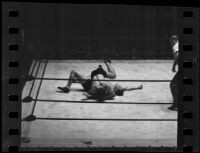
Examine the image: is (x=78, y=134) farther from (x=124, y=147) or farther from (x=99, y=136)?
(x=124, y=147)

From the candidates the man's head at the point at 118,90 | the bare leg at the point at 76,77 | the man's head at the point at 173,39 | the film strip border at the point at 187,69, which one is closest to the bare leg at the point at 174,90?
the man's head at the point at 118,90

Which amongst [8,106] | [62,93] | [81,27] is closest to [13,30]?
[8,106]

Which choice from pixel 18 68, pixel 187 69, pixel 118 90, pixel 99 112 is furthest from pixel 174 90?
pixel 18 68

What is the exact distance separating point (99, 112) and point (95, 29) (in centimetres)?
128

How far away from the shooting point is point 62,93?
14.8 ft

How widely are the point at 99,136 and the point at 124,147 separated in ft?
0.95

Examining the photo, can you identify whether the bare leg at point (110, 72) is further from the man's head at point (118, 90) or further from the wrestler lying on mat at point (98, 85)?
the man's head at point (118, 90)

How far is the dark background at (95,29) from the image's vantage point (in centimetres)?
348

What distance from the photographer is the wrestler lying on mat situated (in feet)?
14.3

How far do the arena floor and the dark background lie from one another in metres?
0.32

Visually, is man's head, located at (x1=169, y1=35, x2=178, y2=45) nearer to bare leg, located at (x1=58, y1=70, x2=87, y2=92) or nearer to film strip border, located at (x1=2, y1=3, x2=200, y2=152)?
film strip border, located at (x1=2, y1=3, x2=200, y2=152)

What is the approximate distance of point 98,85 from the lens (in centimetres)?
477

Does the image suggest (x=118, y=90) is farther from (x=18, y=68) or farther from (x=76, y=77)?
(x=18, y=68)

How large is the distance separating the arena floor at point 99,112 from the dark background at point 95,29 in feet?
1.05
